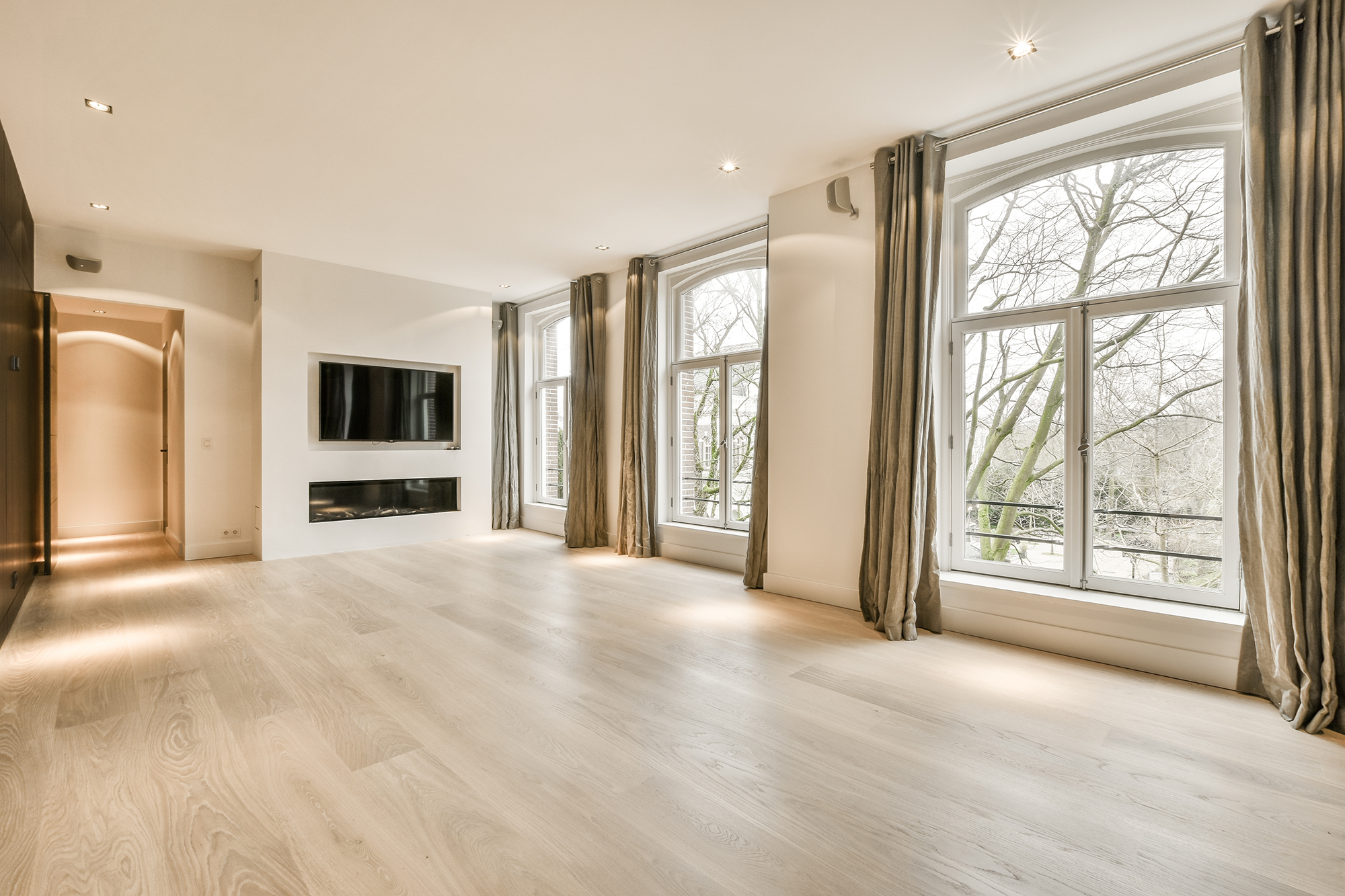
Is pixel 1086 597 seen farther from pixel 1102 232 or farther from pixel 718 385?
pixel 718 385

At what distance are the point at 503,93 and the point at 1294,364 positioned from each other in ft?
12.7

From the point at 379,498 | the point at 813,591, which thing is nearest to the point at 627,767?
the point at 813,591

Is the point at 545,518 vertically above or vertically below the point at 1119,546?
below

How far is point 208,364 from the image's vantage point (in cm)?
585

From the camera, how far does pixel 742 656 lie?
10.5ft

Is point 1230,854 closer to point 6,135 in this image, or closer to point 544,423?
point 6,135

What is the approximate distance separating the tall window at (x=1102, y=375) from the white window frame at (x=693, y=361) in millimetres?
1913

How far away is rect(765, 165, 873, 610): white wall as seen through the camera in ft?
13.2

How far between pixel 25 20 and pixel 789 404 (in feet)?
14.3

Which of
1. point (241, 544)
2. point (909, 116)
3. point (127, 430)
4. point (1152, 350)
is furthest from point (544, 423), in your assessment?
point (1152, 350)

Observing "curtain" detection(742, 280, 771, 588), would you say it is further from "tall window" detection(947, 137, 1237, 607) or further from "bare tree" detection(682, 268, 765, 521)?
"tall window" detection(947, 137, 1237, 607)

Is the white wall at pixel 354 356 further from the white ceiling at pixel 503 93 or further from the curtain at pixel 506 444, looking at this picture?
the white ceiling at pixel 503 93

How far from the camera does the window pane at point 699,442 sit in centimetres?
571

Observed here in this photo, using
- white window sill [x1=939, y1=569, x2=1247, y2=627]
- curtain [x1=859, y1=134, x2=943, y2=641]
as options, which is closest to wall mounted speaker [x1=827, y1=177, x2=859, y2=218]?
curtain [x1=859, y1=134, x2=943, y2=641]
